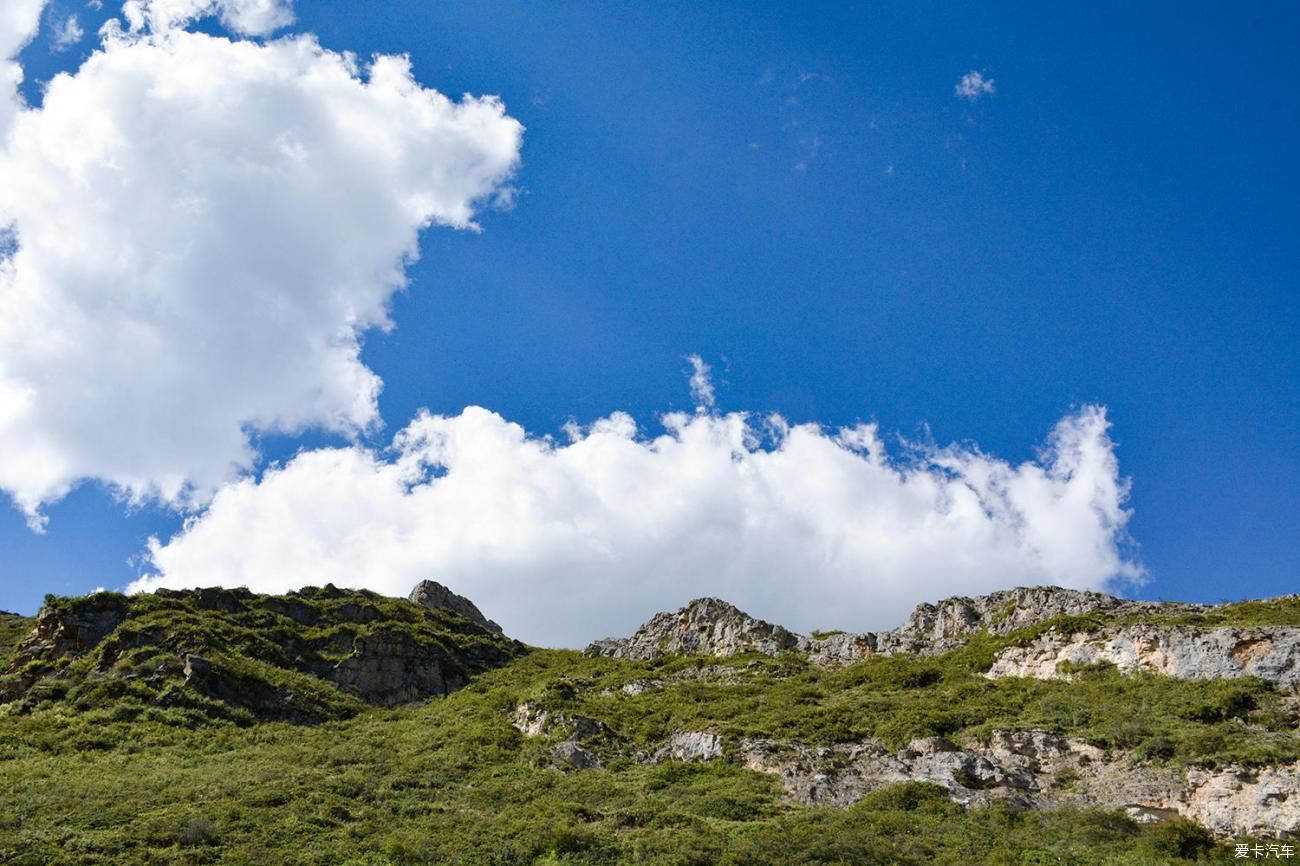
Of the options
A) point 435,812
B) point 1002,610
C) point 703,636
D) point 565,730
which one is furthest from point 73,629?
point 1002,610

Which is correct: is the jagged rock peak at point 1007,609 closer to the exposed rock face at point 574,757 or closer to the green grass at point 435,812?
the green grass at point 435,812

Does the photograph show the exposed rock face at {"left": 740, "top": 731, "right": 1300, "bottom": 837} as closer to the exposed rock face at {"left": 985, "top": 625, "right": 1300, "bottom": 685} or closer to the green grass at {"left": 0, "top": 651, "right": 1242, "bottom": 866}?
the green grass at {"left": 0, "top": 651, "right": 1242, "bottom": 866}

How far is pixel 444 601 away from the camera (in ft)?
352

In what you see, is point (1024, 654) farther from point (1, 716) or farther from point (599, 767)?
point (1, 716)

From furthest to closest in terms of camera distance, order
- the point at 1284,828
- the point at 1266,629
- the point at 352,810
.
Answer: the point at 1266,629 → the point at 352,810 → the point at 1284,828

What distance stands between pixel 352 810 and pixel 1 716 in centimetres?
2904

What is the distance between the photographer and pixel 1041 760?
43531 mm

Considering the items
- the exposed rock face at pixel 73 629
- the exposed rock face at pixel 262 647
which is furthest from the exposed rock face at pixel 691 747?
the exposed rock face at pixel 73 629

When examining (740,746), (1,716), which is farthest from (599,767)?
(1,716)

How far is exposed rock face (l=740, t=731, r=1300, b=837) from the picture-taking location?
117 feet

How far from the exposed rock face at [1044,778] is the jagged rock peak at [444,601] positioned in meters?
62.6

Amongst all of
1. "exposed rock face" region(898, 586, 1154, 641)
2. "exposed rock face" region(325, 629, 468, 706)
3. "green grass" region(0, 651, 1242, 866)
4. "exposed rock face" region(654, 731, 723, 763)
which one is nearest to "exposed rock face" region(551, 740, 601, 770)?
"green grass" region(0, 651, 1242, 866)

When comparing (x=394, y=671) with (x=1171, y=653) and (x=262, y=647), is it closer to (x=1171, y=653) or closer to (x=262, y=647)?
(x=262, y=647)

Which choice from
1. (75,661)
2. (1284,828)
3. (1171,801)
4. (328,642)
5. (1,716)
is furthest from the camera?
(328,642)
